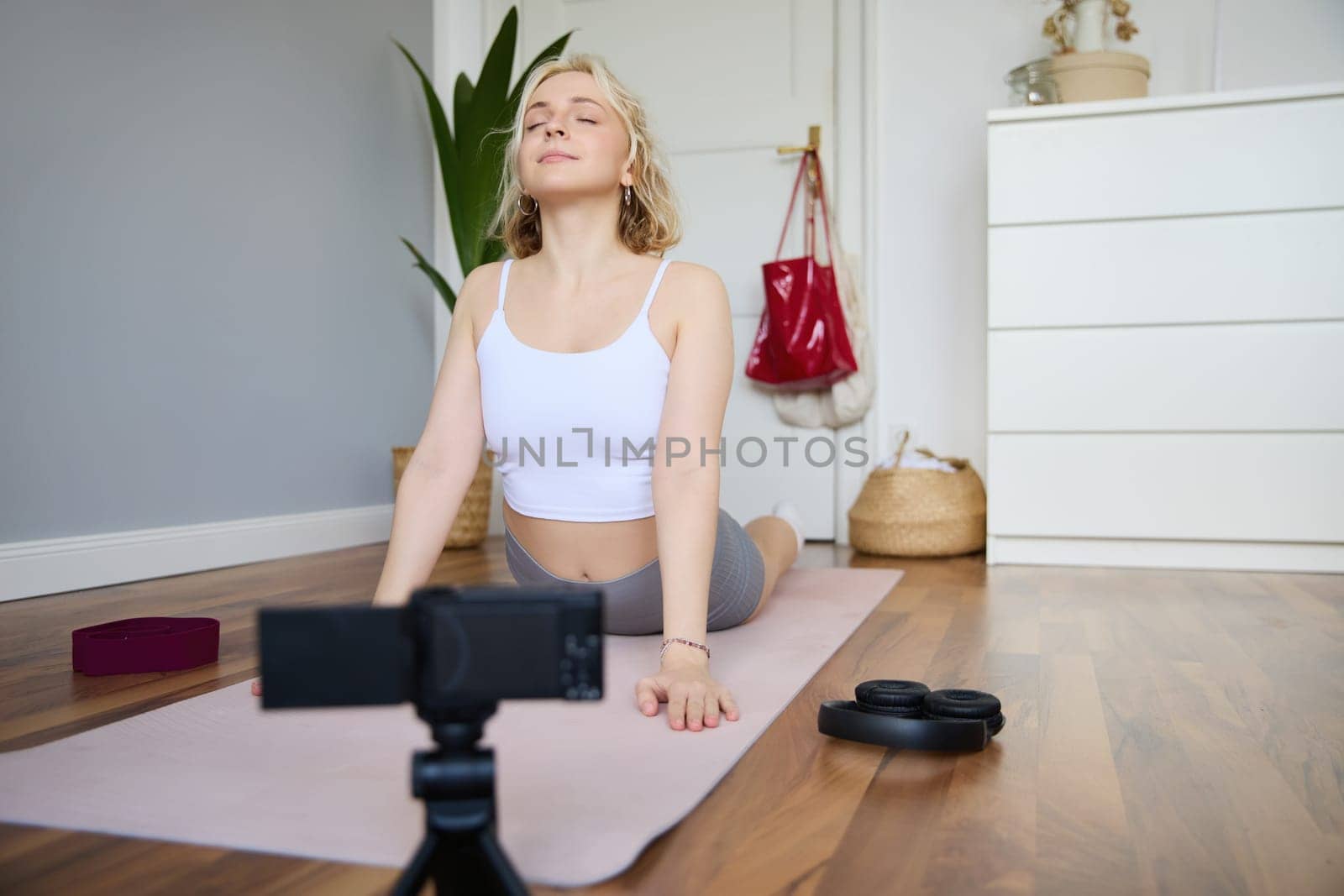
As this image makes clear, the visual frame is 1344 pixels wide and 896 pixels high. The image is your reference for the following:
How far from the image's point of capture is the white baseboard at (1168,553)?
2.79 metres

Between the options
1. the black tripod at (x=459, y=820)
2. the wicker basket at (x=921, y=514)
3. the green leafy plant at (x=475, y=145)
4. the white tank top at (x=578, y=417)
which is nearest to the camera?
the black tripod at (x=459, y=820)

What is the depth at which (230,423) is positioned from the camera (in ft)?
9.33

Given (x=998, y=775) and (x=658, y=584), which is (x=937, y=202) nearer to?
(x=658, y=584)

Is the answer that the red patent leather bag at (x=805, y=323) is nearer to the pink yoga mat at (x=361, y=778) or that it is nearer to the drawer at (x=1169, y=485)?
the drawer at (x=1169, y=485)

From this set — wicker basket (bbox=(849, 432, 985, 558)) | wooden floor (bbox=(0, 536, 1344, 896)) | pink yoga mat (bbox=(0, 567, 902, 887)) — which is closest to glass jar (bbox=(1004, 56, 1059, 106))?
wicker basket (bbox=(849, 432, 985, 558))

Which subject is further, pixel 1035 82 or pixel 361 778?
pixel 1035 82

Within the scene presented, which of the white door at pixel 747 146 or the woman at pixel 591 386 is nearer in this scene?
the woman at pixel 591 386

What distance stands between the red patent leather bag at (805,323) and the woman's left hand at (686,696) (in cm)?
216

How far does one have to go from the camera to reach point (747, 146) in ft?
12.2

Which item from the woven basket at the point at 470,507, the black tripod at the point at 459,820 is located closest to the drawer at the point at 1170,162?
the woven basket at the point at 470,507

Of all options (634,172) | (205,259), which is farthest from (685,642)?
(205,259)

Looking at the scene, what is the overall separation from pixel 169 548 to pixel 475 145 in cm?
148

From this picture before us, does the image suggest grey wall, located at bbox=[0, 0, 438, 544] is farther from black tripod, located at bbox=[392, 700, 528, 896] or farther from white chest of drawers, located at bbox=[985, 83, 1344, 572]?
black tripod, located at bbox=[392, 700, 528, 896]

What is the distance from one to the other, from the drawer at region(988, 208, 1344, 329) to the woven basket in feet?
5.30
